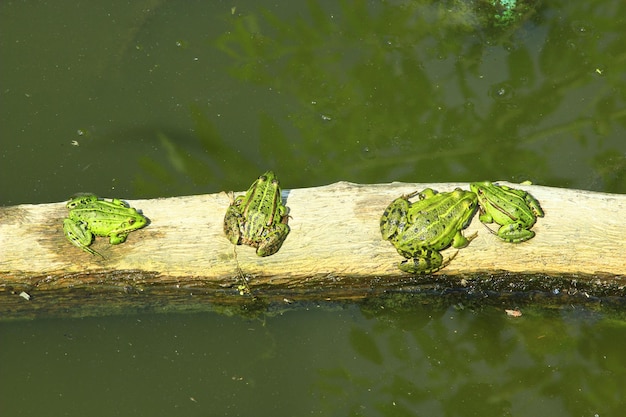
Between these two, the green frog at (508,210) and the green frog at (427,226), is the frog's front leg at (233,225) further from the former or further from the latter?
the green frog at (508,210)

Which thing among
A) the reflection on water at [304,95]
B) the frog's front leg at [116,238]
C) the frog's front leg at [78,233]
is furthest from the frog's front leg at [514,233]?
the frog's front leg at [78,233]

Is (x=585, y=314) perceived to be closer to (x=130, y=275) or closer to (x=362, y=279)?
(x=362, y=279)

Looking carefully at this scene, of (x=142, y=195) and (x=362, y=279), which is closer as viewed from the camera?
(x=362, y=279)

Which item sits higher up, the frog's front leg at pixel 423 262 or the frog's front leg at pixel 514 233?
the frog's front leg at pixel 423 262

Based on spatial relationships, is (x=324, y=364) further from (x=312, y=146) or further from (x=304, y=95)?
(x=304, y=95)

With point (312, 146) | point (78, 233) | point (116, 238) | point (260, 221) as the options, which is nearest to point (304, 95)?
point (312, 146)

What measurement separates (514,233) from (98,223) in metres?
3.25

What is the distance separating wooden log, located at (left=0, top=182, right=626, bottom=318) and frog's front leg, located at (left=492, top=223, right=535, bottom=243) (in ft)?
0.31

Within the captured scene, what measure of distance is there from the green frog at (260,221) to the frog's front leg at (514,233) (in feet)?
5.62

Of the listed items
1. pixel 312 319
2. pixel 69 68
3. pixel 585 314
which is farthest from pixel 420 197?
pixel 69 68

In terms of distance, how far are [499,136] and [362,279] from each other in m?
2.31

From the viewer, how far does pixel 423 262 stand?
201 inches

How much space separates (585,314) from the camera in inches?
224

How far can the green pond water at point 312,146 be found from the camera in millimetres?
5312
